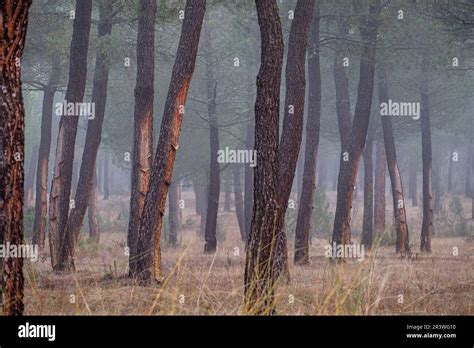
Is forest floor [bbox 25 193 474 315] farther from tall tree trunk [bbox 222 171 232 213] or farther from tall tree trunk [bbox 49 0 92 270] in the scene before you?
tall tree trunk [bbox 222 171 232 213]

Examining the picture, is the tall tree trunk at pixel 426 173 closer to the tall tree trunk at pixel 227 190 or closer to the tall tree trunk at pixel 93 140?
the tall tree trunk at pixel 93 140

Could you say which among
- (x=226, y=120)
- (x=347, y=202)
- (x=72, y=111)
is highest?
(x=226, y=120)

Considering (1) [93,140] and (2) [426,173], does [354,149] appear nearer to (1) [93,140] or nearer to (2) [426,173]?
(1) [93,140]

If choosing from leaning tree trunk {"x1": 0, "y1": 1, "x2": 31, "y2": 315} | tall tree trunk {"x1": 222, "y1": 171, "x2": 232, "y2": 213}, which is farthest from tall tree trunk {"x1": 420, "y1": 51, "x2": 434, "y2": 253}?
leaning tree trunk {"x1": 0, "y1": 1, "x2": 31, "y2": 315}

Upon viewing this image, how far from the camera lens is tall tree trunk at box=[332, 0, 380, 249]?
20.4 metres

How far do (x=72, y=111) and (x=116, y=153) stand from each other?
19745mm

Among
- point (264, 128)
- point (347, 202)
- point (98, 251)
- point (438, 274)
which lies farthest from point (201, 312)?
point (98, 251)

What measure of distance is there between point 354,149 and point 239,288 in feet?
41.8

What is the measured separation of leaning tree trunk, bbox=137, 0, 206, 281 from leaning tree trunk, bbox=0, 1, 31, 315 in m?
6.86

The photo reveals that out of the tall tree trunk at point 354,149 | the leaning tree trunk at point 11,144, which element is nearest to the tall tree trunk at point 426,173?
the tall tree trunk at point 354,149

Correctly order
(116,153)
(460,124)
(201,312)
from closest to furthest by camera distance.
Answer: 1. (201,312)
2. (116,153)
3. (460,124)

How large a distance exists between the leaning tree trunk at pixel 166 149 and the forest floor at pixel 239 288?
2.06 ft
